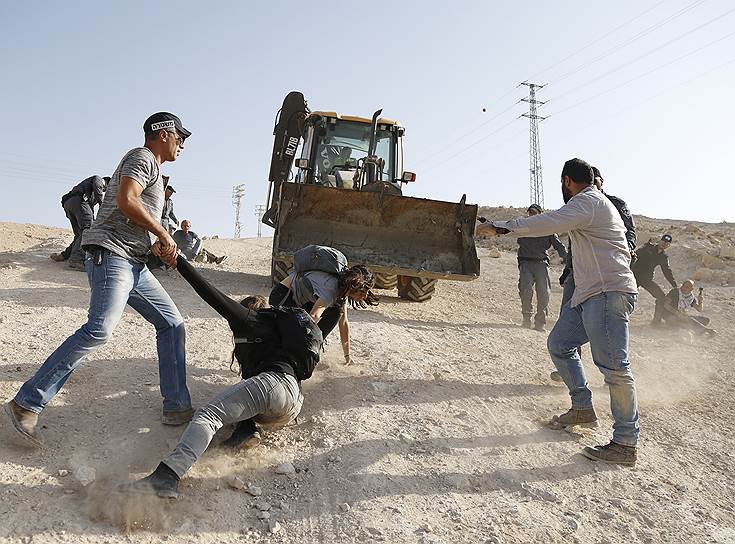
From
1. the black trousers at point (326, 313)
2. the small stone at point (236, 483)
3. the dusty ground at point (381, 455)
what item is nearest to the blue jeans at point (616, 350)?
the dusty ground at point (381, 455)

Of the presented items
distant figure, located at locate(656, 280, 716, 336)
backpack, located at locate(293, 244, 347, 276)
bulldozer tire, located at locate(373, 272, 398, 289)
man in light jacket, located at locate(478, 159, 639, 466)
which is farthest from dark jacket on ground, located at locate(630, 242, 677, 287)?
backpack, located at locate(293, 244, 347, 276)

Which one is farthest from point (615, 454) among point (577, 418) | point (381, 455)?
point (381, 455)

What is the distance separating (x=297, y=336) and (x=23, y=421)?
1.40 m

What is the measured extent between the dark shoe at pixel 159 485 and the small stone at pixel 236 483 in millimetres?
363

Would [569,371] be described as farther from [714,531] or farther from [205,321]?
[205,321]

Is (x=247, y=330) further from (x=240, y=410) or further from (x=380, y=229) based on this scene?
(x=380, y=229)

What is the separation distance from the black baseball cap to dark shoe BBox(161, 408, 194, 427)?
1607 mm

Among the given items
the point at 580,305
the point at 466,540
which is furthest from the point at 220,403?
the point at 580,305

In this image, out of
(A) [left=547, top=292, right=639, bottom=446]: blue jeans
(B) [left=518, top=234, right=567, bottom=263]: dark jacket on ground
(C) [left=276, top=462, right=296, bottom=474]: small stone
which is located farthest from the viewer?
(B) [left=518, top=234, right=567, bottom=263]: dark jacket on ground

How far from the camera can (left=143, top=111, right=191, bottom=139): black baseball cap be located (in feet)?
10.8

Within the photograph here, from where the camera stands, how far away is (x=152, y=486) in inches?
103

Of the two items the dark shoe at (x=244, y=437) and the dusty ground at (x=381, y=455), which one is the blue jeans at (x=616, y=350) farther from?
the dark shoe at (x=244, y=437)

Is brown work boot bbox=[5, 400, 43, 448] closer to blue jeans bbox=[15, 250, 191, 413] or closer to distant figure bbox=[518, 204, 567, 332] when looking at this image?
blue jeans bbox=[15, 250, 191, 413]

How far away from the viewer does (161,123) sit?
330 cm
